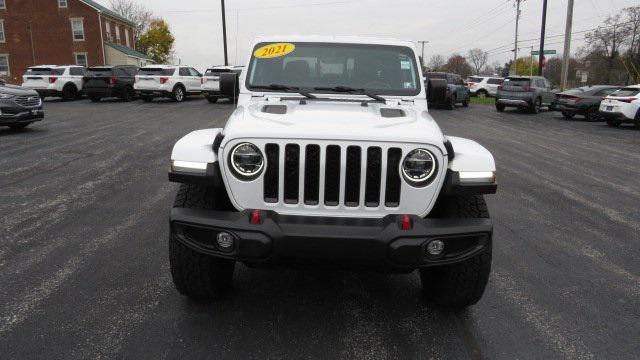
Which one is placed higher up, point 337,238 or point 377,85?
point 377,85

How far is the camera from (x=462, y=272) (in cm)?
331

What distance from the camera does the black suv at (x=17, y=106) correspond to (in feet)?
39.5

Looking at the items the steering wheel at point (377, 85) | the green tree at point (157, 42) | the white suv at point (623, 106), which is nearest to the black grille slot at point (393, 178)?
the steering wheel at point (377, 85)

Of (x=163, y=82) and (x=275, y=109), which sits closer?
(x=275, y=109)

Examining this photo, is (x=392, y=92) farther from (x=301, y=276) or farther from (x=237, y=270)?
(x=237, y=270)

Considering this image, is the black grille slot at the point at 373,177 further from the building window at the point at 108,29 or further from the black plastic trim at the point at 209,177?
the building window at the point at 108,29

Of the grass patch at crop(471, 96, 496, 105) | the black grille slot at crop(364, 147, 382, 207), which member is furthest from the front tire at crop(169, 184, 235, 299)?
the grass patch at crop(471, 96, 496, 105)

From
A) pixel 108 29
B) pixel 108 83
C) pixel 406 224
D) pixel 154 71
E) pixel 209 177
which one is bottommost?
pixel 406 224

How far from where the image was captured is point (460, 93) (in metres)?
26.0

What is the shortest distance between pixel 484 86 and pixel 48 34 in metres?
37.5

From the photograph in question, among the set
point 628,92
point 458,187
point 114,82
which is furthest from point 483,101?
point 458,187

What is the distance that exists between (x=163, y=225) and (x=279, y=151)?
2.94 m

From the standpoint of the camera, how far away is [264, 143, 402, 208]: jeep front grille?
291 cm

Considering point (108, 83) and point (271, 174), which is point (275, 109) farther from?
point (108, 83)
